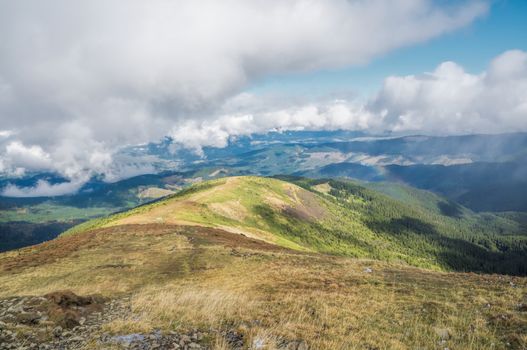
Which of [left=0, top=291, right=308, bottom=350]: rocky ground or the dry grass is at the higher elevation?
[left=0, top=291, right=308, bottom=350]: rocky ground

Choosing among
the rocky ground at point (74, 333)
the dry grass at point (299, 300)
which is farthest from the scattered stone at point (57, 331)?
the dry grass at point (299, 300)

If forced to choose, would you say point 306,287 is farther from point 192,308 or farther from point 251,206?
point 251,206

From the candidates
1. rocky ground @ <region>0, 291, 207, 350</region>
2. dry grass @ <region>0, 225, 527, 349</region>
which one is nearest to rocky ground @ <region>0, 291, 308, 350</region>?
rocky ground @ <region>0, 291, 207, 350</region>

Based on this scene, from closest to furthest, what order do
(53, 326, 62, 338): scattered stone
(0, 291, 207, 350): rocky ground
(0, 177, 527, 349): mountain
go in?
(0, 291, 207, 350): rocky ground, (0, 177, 527, 349): mountain, (53, 326, 62, 338): scattered stone

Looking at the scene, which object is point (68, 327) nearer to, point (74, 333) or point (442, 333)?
point (74, 333)

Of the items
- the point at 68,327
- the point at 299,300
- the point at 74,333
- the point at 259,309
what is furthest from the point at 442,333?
the point at 68,327

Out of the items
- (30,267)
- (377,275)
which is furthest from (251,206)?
(377,275)

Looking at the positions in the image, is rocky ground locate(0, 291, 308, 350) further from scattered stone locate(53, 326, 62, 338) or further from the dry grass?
the dry grass
